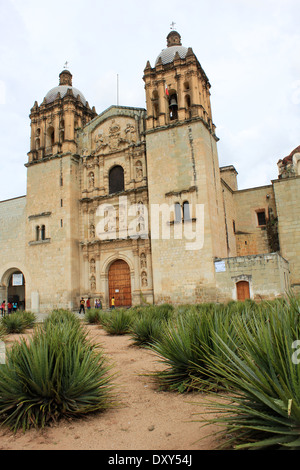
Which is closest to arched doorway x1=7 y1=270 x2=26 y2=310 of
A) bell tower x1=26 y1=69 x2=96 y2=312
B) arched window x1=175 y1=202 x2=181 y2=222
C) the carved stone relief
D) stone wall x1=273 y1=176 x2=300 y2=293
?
bell tower x1=26 y1=69 x2=96 y2=312

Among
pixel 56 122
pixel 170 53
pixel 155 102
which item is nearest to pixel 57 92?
pixel 56 122

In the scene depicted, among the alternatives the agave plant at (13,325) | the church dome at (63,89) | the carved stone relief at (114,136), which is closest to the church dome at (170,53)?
the carved stone relief at (114,136)

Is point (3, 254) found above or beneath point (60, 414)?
above

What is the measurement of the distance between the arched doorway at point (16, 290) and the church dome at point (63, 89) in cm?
1280

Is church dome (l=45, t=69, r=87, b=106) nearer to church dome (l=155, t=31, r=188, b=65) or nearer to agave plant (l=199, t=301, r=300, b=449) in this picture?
church dome (l=155, t=31, r=188, b=65)

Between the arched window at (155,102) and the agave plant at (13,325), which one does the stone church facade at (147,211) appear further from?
the agave plant at (13,325)

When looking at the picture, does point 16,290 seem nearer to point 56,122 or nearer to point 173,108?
point 56,122

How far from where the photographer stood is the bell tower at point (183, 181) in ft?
60.1

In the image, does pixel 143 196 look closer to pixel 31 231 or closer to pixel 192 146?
pixel 192 146

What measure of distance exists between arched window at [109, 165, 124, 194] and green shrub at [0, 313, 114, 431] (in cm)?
1874

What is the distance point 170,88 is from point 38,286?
14.9m

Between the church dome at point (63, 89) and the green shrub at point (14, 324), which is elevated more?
the church dome at point (63, 89)
